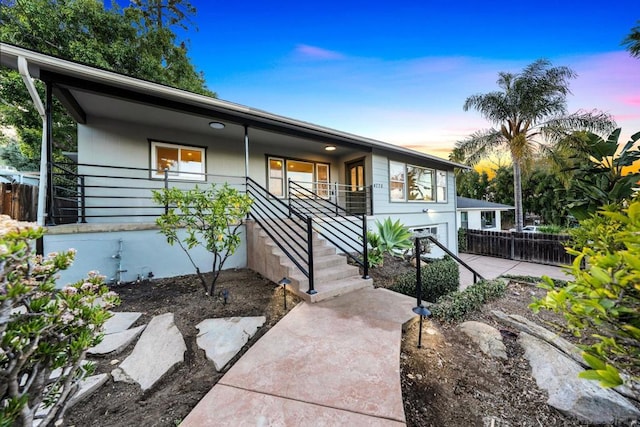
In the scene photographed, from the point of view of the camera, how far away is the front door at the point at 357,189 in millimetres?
8359

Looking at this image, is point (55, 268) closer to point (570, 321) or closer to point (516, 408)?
point (570, 321)

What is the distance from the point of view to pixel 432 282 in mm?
5297

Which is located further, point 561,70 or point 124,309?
point 561,70

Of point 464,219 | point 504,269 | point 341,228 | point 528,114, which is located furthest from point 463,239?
point 341,228

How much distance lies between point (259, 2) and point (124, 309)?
9.54 meters

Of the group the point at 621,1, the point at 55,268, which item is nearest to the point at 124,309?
the point at 55,268

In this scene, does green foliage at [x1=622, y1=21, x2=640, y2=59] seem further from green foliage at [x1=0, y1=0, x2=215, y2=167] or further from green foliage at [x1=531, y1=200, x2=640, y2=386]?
green foliage at [x1=0, y1=0, x2=215, y2=167]

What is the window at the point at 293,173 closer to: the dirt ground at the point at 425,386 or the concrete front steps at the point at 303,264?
the concrete front steps at the point at 303,264

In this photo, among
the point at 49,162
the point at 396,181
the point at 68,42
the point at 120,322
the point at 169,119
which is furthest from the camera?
the point at 68,42

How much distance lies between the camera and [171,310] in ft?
11.3

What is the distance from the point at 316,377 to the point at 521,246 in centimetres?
1365

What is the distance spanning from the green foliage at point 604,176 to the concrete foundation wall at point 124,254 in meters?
5.89

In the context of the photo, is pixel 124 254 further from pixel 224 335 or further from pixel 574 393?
pixel 574 393

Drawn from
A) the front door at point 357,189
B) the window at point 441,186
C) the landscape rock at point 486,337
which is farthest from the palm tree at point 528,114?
the landscape rock at point 486,337
